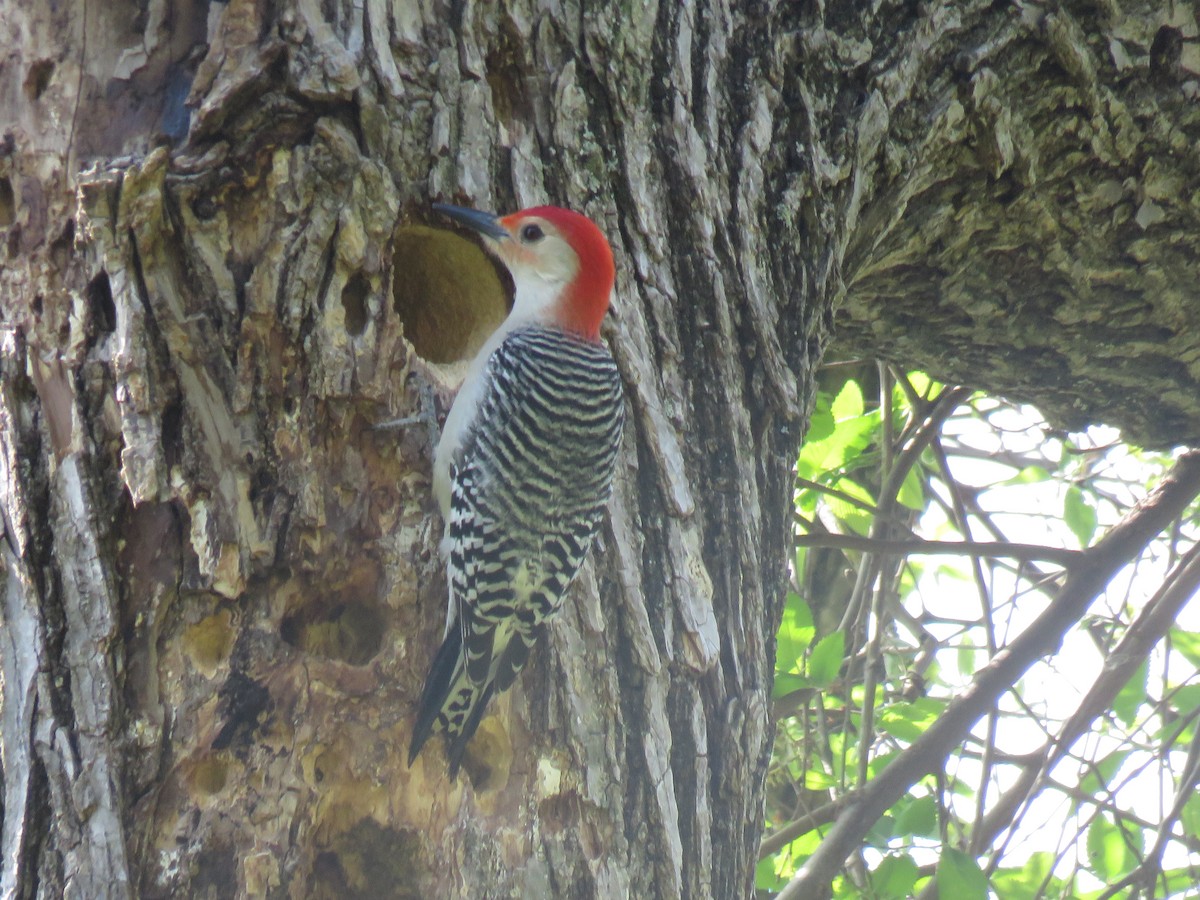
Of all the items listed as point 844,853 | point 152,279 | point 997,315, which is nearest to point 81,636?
point 152,279

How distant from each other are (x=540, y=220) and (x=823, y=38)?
90 cm

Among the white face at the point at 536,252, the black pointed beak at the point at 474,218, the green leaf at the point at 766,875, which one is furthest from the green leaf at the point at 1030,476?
the black pointed beak at the point at 474,218

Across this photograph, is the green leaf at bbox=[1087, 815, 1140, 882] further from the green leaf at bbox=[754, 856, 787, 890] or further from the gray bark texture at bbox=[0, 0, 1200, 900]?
the gray bark texture at bbox=[0, 0, 1200, 900]

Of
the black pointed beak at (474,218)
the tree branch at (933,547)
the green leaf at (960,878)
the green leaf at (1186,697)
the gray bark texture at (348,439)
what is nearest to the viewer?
the gray bark texture at (348,439)

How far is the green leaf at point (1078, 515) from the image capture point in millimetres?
4230

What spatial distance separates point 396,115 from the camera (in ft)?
7.80

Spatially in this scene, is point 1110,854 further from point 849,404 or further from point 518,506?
point 518,506

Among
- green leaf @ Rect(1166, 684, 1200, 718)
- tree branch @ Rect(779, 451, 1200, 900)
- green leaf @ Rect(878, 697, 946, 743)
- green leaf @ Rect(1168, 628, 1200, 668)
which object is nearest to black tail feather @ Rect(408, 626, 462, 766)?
tree branch @ Rect(779, 451, 1200, 900)

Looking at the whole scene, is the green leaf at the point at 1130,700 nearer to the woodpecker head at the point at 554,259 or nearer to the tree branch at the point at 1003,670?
the tree branch at the point at 1003,670

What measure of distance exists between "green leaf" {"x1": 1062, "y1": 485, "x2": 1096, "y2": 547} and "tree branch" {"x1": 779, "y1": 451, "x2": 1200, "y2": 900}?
0.07 m

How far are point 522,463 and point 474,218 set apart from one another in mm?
619

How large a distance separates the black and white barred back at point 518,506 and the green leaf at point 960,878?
177 centimetres

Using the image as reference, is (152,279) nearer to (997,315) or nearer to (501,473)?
(501,473)

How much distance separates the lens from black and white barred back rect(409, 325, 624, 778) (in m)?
2.27
